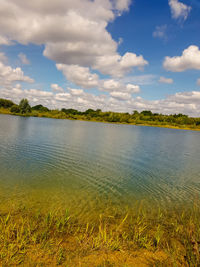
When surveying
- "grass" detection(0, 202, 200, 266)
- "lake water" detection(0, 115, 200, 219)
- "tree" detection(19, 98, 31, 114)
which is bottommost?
"lake water" detection(0, 115, 200, 219)

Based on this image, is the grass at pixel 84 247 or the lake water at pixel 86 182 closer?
the grass at pixel 84 247

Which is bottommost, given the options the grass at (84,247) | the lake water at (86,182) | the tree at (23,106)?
the lake water at (86,182)

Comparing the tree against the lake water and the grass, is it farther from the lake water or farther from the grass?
the grass

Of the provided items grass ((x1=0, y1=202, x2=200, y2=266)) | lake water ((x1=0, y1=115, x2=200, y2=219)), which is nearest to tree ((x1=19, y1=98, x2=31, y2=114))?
lake water ((x1=0, y1=115, x2=200, y2=219))

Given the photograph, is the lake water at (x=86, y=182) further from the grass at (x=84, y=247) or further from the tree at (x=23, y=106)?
the tree at (x=23, y=106)

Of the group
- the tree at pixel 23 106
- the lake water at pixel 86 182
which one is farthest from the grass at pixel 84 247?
the tree at pixel 23 106

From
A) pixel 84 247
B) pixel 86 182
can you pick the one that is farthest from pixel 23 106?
pixel 84 247

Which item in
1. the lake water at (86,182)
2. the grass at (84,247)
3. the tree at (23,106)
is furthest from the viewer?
the tree at (23,106)

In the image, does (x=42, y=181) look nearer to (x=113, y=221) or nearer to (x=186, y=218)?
(x=113, y=221)

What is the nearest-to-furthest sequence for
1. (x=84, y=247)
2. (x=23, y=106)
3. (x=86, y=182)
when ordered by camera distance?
(x=84, y=247) < (x=86, y=182) < (x=23, y=106)

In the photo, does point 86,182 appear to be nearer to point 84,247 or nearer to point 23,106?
point 84,247

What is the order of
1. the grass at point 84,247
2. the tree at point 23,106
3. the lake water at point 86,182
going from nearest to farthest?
the grass at point 84,247
the lake water at point 86,182
the tree at point 23,106

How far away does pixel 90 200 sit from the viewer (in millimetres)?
10852

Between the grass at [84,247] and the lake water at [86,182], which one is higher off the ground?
the grass at [84,247]
